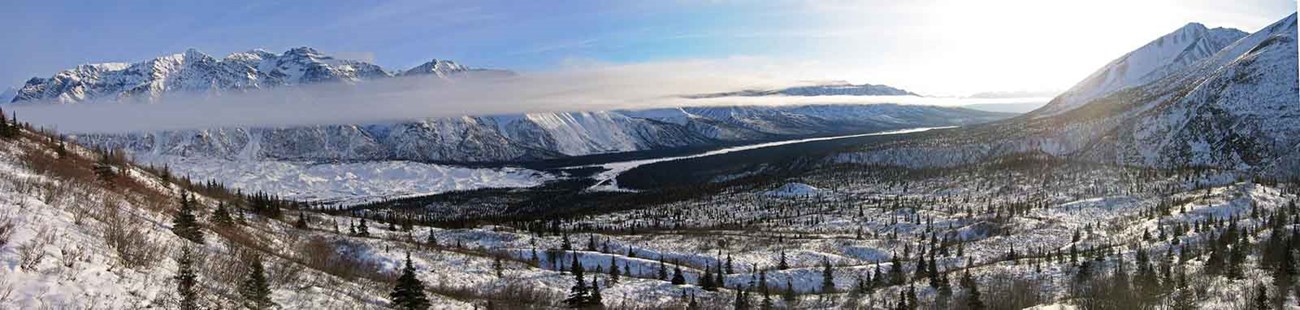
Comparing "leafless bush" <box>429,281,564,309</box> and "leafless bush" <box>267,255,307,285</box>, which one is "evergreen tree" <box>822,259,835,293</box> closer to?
"leafless bush" <box>429,281,564,309</box>

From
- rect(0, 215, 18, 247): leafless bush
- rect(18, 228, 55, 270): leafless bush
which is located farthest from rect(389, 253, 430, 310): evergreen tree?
rect(0, 215, 18, 247): leafless bush

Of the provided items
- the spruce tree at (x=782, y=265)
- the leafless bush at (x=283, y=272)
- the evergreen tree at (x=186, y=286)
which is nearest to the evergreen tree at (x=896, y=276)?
the spruce tree at (x=782, y=265)

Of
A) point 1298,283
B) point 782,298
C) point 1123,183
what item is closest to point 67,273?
point 782,298

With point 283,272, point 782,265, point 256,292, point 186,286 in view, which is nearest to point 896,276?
point 782,265

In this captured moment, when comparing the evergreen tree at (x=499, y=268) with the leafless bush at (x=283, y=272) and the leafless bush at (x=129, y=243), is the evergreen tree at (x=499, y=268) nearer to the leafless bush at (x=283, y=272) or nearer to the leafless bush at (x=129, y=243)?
the leafless bush at (x=283, y=272)

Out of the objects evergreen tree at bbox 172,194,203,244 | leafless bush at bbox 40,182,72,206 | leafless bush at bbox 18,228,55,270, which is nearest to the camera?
leafless bush at bbox 18,228,55,270

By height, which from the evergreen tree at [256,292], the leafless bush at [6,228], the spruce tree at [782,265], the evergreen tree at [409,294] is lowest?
the spruce tree at [782,265]
